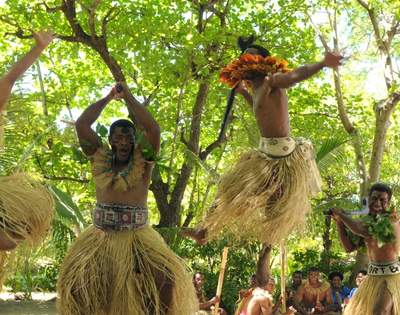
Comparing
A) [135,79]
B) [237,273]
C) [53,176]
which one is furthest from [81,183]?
[237,273]

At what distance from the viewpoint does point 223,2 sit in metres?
9.66

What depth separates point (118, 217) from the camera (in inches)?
137

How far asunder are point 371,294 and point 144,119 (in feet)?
6.22

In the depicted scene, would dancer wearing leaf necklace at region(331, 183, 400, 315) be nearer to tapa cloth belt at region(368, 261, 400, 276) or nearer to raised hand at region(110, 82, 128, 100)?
tapa cloth belt at region(368, 261, 400, 276)

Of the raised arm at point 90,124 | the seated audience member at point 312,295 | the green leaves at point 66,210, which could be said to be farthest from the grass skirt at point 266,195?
the seated audience member at point 312,295

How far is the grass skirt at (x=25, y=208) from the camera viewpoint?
3.10 m

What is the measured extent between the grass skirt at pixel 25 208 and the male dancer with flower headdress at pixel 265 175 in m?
0.91

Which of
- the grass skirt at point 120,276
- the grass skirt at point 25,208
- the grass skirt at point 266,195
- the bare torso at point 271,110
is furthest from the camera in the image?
the grass skirt at point 266,195

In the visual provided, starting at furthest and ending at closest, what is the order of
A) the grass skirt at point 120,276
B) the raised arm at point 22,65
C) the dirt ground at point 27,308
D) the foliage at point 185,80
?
1. the dirt ground at point 27,308
2. the foliage at point 185,80
3. the grass skirt at point 120,276
4. the raised arm at point 22,65

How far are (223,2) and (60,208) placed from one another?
452cm

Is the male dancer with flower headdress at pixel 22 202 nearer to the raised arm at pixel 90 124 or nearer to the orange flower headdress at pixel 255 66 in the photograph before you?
the raised arm at pixel 90 124

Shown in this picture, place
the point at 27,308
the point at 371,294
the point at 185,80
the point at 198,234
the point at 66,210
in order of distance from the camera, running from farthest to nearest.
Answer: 1. the point at 27,308
2. the point at 185,80
3. the point at 66,210
4. the point at 371,294
5. the point at 198,234

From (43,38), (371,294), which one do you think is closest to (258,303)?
(371,294)

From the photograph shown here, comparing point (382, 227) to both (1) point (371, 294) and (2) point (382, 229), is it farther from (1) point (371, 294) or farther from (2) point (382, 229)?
(1) point (371, 294)
